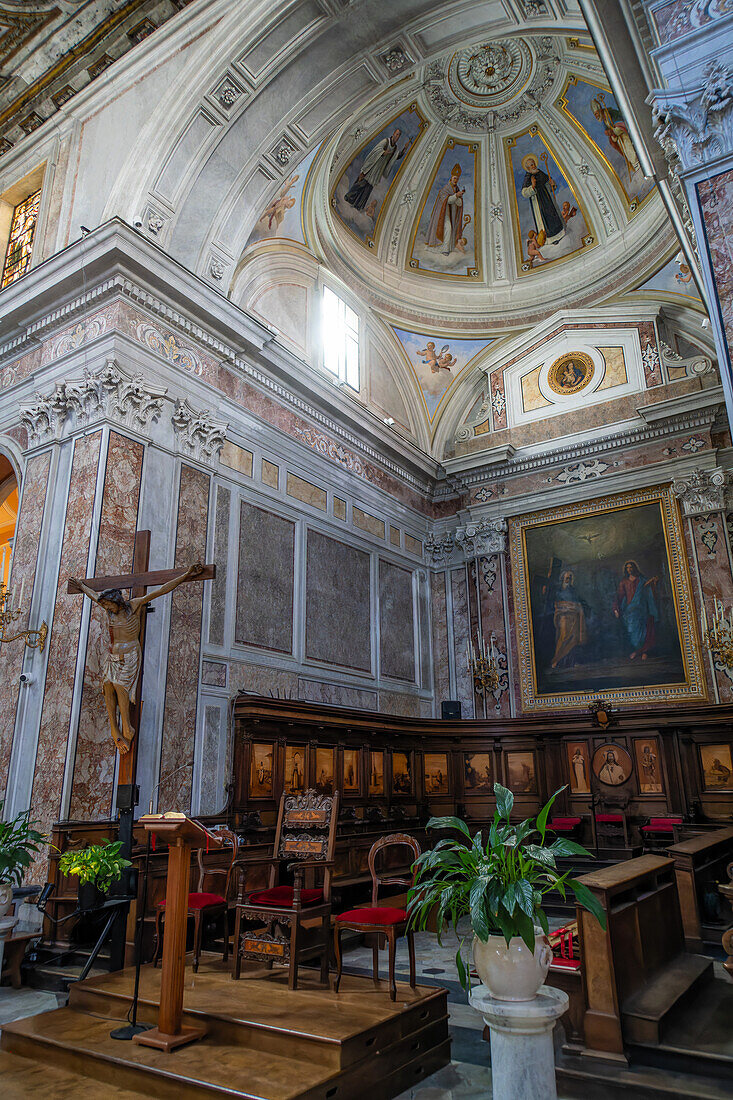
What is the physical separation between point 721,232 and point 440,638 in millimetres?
11226

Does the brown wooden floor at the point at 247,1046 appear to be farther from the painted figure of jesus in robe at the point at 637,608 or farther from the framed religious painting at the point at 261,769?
the painted figure of jesus in robe at the point at 637,608

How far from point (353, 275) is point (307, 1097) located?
14.6 metres

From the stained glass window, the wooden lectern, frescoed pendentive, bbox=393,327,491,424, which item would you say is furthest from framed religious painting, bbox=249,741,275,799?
frescoed pendentive, bbox=393,327,491,424

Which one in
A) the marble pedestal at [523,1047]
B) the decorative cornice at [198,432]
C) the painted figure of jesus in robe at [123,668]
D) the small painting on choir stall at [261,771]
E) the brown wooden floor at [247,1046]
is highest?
the decorative cornice at [198,432]

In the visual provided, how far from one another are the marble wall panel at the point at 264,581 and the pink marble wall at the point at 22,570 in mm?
2700

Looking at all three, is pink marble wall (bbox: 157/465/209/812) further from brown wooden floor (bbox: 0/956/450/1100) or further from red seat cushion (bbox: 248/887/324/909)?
brown wooden floor (bbox: 0/956/450/1100)

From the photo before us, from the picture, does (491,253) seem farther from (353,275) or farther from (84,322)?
(84,322)

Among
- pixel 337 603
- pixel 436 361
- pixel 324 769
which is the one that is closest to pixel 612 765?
pixel 324 769

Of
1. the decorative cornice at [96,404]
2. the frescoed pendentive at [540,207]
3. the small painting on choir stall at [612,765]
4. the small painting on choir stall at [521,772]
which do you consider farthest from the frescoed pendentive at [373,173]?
the small painting on choir stall at [612,765]

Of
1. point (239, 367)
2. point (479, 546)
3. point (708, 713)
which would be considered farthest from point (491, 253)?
point (708, 713)

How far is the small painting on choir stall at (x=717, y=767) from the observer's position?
11750 millimetres

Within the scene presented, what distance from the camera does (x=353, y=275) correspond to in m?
15.7

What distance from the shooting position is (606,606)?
14.2m

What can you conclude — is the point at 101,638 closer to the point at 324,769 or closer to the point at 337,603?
the point at 324,769
